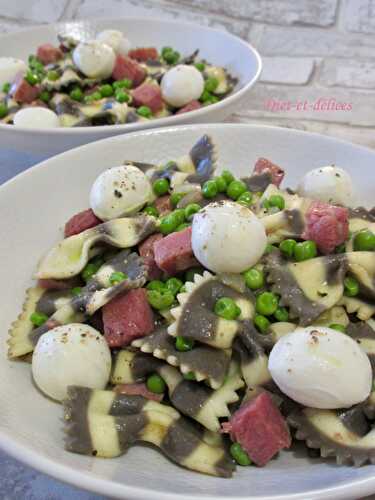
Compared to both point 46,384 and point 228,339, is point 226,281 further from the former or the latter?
point 46,384

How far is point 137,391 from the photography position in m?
1.44

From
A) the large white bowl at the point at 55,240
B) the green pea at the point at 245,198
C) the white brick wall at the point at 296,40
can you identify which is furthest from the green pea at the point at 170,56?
the green pea at the point at 245,198

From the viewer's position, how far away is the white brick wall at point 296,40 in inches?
Answer: 121

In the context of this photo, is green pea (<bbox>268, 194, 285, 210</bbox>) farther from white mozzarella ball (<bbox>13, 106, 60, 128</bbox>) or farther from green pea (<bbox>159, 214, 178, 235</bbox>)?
white mozzarella ball (<bbox>13, 106, 60, 128</bbox>)

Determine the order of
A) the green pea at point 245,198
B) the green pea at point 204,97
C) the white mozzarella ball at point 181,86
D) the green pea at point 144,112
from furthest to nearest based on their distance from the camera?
the green pea at point 204,97
the white mozzarella ball at point 181,86
the green pea at point 144,112
the green pea at point 245,198

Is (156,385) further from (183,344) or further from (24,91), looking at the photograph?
(24,91)

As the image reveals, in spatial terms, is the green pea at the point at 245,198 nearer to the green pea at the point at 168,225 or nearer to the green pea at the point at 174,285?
the green pea at the point at 168,225

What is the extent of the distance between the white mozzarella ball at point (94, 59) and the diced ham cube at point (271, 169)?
1100 millimetres

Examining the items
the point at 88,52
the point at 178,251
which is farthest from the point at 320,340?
the point at 88,52

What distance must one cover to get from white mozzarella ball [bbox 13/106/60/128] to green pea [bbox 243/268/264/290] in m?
1.20

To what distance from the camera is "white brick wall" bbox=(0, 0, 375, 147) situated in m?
3.06

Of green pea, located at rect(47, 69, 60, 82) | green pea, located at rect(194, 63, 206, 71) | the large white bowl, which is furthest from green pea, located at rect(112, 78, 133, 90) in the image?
the large white bowl

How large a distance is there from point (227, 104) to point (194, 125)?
0.80 feet

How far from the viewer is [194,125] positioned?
7.12ft
